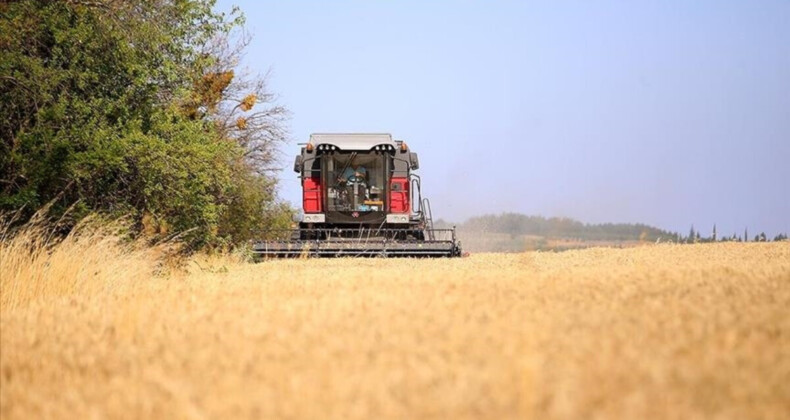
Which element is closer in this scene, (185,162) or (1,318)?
(1,318)

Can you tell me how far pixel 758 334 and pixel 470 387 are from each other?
1577 mm

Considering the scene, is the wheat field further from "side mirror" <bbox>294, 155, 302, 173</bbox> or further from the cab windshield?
"side mirror" <bbox>294, 155, 302, 173</bbox>

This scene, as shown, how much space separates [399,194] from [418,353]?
2144cm

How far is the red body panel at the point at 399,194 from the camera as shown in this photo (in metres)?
25.6

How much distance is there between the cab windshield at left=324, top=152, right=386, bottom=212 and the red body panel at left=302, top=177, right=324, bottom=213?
343mm

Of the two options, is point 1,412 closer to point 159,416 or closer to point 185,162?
point 159,416

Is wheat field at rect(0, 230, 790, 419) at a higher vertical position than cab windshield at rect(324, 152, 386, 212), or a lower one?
lower

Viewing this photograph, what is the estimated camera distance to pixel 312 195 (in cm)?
2569

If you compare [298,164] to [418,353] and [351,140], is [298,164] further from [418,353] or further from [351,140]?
[418,353]

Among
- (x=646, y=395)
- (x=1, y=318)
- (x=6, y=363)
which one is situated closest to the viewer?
(x=646, y=395)

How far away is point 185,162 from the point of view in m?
18.3

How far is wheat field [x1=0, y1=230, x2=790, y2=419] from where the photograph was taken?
3387mm

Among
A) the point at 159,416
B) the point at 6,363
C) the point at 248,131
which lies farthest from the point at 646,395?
the point at 248,131

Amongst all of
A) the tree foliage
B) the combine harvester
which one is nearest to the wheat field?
the tree foliage
